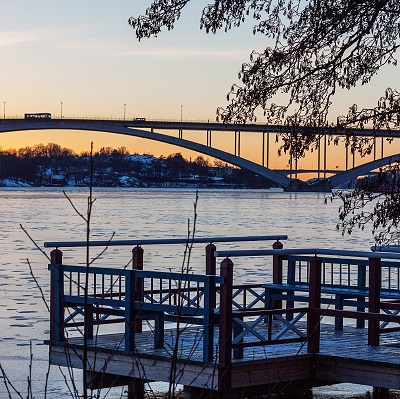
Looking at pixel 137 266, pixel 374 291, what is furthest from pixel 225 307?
pixel 137 266

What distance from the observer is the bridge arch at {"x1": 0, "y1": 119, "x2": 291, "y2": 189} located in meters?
87.2

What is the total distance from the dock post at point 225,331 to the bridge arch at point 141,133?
79.8 m

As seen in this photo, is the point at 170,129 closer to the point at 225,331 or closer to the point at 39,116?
the point at 39,116

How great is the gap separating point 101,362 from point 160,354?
526mm

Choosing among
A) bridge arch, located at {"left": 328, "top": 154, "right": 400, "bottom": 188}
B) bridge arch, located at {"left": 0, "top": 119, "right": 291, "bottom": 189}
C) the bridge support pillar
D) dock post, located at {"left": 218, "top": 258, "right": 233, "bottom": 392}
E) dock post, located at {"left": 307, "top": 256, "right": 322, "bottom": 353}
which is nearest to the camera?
dock post, located at {"left": 218, "top": 258, "right": 233, "bottom": 392}

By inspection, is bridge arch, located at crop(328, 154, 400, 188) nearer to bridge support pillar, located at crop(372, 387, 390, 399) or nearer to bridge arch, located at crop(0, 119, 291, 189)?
bridge arch, located at crop(0, 119, 291, 189)

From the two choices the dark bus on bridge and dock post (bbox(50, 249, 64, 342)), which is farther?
the dark bus on bridge

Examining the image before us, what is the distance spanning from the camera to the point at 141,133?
8981 centimetres

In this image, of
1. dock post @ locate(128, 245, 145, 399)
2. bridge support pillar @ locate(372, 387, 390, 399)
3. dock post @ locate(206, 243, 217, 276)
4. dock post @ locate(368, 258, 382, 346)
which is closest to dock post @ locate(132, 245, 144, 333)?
dock post @ locate(128, 245, 145, 399)

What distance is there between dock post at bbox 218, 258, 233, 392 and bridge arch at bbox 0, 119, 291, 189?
79788mm

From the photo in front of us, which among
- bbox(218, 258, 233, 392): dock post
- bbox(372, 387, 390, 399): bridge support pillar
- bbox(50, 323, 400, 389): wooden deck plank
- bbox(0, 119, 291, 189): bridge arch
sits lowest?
bbox(372, 387, 390, 399): bridge support pillar

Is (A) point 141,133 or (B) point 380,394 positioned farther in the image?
(A) point 141,133

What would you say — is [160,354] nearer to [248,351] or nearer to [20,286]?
[248,351]

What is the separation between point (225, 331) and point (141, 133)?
8312 cm
